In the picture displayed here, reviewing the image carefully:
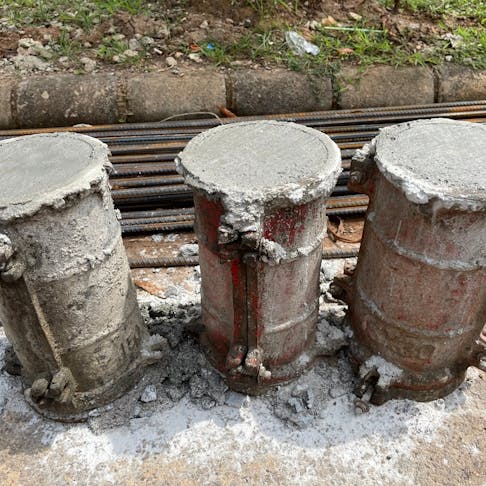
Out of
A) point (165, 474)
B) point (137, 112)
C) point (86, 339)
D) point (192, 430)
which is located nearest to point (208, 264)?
point (86, 339)

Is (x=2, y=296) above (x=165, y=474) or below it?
above

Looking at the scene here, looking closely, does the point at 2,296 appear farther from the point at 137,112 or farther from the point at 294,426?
the point at 137,112

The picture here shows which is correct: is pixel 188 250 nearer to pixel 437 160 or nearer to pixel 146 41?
pixel 437 160

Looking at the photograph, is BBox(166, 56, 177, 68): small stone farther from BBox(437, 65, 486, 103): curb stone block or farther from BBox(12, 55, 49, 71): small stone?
BBox(437, 65, 486, 103): curb stone block

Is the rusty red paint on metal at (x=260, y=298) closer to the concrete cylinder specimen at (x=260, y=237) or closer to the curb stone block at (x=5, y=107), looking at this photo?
the concrete cylinder specimen at (x=260, y=237)

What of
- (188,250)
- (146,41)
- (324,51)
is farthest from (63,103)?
(324,51)

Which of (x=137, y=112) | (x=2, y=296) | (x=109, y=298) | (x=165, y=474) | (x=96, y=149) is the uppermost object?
(x=96, y=149)

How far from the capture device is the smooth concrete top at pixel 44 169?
206 cm

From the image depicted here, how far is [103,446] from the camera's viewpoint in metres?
2.67

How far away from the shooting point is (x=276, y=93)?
5.52 meters

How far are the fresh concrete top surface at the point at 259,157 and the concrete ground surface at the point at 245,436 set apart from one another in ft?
4.13

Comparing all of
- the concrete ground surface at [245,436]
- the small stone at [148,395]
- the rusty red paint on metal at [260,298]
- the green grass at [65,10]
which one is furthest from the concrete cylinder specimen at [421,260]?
the green grass at [65,10]

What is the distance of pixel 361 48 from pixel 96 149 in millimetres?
4734

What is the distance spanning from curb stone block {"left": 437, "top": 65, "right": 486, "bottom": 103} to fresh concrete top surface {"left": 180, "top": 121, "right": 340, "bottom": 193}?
13.2ft
